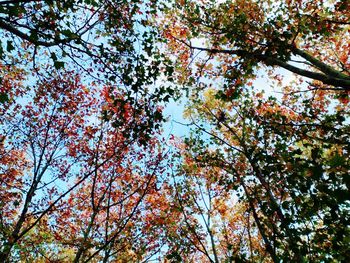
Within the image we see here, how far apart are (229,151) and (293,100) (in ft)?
12.8

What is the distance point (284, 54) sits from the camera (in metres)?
8.01

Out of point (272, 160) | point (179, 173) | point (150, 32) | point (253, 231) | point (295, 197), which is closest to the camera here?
point (295, 197)

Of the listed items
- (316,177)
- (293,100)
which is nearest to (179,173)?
(293,100)

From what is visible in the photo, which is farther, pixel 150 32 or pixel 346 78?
pixel 346 78

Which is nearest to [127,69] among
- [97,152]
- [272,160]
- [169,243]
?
[272,160]

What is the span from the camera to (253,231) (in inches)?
710

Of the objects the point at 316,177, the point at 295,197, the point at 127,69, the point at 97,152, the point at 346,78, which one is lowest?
the point at 316,177

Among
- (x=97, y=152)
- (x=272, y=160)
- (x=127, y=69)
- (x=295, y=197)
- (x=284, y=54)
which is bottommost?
(x=295, y=197)

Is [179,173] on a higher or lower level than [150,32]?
higher

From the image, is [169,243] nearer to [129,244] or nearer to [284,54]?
[129,244]

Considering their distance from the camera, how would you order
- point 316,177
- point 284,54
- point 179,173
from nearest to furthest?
point 316,177 → point 284,54 → point 179,173

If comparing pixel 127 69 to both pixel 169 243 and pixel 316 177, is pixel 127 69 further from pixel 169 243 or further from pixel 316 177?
pixel 169 243

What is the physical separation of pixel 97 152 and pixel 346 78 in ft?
31.9

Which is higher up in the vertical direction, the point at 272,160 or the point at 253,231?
the point at 253,231
